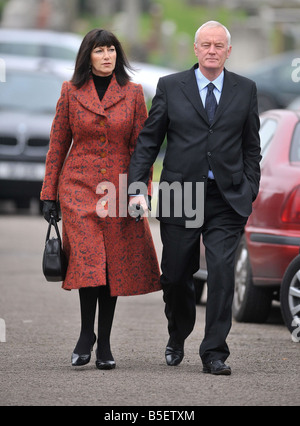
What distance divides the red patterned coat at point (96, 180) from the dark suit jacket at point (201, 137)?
165 mm

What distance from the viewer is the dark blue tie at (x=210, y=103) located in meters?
6.77

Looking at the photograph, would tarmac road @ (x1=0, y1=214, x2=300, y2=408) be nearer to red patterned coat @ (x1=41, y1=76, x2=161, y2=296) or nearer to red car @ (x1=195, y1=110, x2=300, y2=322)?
red car @ (x1=195, y1=110, x2=300, y2=322)

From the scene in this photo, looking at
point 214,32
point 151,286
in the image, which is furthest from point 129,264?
point 214,32

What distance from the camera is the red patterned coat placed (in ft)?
22.5

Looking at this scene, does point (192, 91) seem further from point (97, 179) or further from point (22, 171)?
point (22, 171)

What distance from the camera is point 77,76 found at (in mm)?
6926

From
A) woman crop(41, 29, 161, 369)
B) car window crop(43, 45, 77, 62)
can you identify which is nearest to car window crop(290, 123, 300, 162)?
woman crop(41, 29, 161, 369)

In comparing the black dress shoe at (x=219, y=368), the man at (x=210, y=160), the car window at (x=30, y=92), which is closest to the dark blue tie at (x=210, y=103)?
the man at (x=210, y=160)

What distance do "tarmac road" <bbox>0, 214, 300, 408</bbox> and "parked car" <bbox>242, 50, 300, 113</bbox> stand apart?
18915mm

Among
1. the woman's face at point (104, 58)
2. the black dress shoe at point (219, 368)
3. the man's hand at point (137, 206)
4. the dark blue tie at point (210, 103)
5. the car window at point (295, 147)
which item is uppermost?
the woman's face at point (104, 58)

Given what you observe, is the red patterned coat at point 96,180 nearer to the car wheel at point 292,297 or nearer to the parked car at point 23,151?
the car wheel at point 292,297

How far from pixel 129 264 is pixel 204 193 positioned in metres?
0.59

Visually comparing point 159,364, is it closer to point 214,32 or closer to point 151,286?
point 151,286
